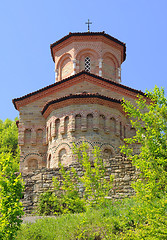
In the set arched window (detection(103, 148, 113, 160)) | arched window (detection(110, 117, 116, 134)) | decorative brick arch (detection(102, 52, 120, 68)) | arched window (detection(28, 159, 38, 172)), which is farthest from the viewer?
decorative brick arch (detection(102, 52, 120, 68))

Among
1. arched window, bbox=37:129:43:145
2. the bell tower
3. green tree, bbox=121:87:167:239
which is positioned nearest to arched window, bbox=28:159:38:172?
arched window, bbox=37:129:43:145

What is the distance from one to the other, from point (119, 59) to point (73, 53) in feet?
10.8

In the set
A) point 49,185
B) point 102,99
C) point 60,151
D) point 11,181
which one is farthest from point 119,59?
point 11,181

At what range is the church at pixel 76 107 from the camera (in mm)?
17156

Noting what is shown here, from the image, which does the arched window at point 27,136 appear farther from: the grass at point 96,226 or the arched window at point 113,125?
the grass at point 96,226

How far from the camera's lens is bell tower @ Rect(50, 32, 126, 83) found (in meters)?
22.4

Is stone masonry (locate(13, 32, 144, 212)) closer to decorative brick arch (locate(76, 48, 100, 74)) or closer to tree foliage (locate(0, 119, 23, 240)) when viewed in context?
decorative brick arch (locate(76, 48, 100, 74))

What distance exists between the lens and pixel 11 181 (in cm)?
877

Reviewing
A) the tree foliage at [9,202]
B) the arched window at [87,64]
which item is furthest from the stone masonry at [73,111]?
the tree foliage at [9,202]

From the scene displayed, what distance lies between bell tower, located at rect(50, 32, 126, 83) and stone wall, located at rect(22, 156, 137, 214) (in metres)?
10.00

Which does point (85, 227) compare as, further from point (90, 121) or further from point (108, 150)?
point (90, 121)

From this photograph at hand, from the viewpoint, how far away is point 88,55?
2266cm

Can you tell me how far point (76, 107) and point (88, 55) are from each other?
636cm

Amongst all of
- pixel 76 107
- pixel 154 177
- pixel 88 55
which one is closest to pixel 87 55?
pixel 88 55
